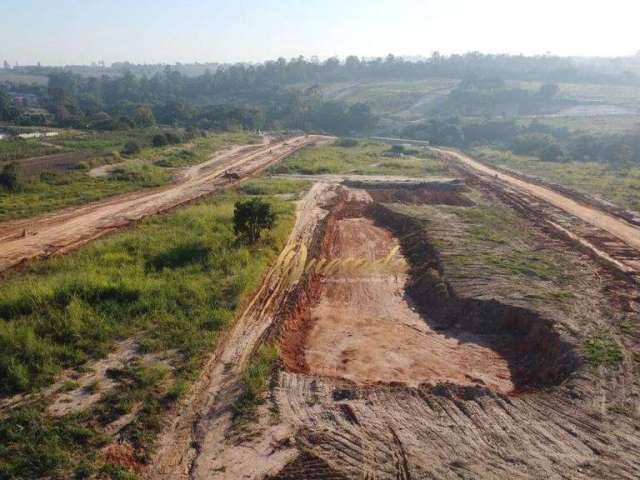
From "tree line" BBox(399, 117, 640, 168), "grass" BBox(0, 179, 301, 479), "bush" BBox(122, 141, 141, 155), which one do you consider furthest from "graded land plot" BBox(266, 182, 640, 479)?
"tree line" BBox(399, 117, 640, 168)

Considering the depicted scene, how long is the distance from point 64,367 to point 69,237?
11.8 metres

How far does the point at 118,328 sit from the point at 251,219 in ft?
26.8

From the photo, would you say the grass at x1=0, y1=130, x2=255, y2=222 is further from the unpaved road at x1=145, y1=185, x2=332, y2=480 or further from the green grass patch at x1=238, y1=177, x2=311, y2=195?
the unpaved road at x1=145, y1=185, x2=332, y2=480

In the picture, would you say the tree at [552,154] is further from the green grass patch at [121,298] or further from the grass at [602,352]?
the grass at [602,352]

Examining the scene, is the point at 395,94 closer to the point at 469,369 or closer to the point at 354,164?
the point at 354,164

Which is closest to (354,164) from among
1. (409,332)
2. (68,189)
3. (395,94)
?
(68,189)

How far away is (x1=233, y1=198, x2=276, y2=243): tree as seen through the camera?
19656 mm

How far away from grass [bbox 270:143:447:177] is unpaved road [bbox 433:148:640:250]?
20.6 feet

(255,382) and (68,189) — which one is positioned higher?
(68,189)

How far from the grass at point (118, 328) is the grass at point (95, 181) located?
28.6ft

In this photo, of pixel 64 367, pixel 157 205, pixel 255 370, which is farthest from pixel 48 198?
pixel 255 370

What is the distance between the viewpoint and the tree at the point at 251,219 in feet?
64.5

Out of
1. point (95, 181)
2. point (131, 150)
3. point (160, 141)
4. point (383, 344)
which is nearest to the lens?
point (383, 344)

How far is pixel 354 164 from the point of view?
153 feet
